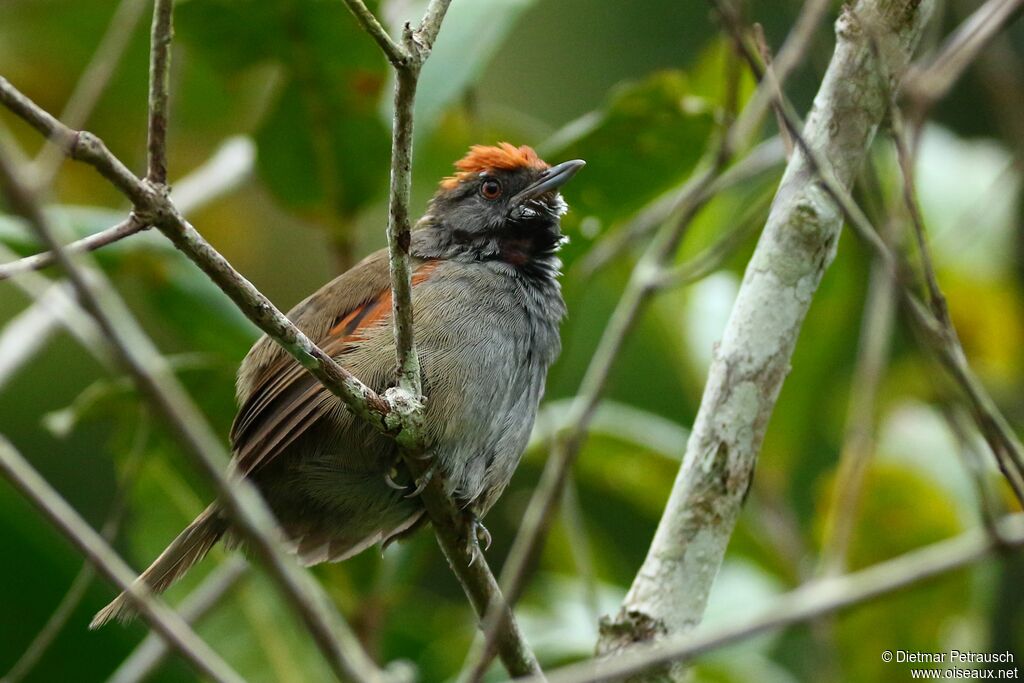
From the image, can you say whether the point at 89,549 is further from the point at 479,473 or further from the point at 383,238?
the point at 383,238

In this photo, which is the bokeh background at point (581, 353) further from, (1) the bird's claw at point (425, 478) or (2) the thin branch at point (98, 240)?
(2) the thin branch at point (98, 240)

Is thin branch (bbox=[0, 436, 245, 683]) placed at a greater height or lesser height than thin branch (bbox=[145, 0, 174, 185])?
lesser

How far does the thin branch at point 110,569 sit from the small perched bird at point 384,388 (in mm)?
1535

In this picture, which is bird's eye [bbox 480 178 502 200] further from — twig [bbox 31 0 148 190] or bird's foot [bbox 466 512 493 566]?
twig [bbox 31 0 148 190]

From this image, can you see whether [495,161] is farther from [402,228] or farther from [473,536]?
[402,228]

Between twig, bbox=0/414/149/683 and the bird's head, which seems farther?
the bird's head

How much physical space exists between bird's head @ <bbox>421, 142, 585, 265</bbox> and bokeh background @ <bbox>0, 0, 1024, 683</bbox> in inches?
7.1

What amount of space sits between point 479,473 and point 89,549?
2072mm

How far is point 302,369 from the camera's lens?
13.0 ft

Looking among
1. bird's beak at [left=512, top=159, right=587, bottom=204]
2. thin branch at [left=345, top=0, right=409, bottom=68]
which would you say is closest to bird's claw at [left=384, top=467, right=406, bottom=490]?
bird's beak at [left=512, top=159, right=587, bottom=204]

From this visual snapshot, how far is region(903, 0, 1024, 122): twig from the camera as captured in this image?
2742mm

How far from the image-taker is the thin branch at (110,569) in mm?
1782

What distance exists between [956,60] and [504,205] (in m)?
2.02

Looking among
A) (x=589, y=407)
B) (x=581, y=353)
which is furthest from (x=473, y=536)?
(x=581, y=353)
